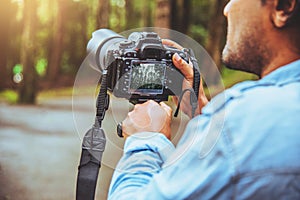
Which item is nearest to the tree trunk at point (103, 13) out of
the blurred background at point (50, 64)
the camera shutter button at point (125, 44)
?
the blurred background at point (50, 64)

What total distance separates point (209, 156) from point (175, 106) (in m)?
0.29

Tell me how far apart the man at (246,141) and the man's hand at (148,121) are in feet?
0.14

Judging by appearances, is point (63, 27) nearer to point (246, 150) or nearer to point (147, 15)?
point (147, 15)

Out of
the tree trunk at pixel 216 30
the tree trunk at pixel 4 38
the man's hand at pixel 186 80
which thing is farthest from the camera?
the tree trunk at pixel 4 38

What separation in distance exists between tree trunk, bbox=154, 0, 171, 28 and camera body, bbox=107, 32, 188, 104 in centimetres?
39

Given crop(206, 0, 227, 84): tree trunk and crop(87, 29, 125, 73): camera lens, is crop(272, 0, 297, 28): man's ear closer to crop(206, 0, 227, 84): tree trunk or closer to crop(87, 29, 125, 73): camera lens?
crop(87, 29, 125, 73): camera lens

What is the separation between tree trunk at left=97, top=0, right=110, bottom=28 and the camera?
1238 mm

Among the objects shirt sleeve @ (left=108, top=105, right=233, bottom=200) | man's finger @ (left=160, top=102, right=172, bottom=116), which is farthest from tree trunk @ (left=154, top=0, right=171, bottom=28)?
shirt sleeve @ (left=108, top=105, right=233, bottom=200)

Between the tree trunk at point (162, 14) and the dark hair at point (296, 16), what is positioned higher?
the dark hair at point (296, 16)

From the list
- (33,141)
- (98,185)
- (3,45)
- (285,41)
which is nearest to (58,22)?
(3,45)

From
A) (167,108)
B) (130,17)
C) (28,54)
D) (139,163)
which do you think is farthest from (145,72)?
(28,54)

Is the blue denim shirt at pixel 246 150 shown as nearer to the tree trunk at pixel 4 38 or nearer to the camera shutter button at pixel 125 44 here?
the camera shutter button at pixel 125 44

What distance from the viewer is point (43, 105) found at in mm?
1301

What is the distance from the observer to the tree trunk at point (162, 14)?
1262 mm
